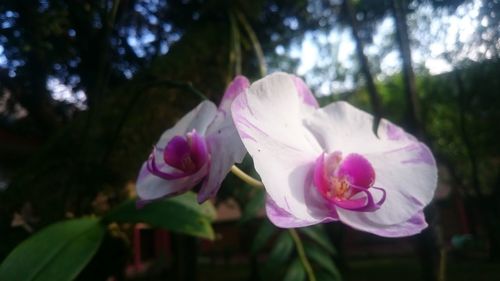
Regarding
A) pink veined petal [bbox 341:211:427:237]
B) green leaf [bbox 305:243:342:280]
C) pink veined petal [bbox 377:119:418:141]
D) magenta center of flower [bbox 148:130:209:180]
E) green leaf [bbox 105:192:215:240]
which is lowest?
green leaf [bbox 305:243:342:280]

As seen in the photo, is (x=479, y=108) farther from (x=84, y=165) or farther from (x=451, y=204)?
(x=451, y=204)

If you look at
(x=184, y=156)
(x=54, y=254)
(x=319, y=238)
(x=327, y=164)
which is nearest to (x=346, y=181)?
(x=327, y=164)

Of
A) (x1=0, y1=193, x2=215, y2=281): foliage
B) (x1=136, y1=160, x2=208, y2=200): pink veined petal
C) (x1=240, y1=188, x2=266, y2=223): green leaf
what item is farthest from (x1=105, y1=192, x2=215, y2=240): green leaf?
(x1=136, y1=160, x2=208, y2=200): pink veined petal

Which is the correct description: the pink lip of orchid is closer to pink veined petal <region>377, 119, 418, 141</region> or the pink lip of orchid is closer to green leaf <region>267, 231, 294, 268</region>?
pink veined petal <region>377, 119, 418, 141</region>

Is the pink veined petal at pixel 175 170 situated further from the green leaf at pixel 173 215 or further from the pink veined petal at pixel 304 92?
the green leaf at pixel 173 215

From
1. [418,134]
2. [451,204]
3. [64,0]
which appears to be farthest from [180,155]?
[451,204]

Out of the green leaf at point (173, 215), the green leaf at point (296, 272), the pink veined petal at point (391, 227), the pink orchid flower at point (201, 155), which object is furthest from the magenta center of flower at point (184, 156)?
the green leaf at point (296, 272)
